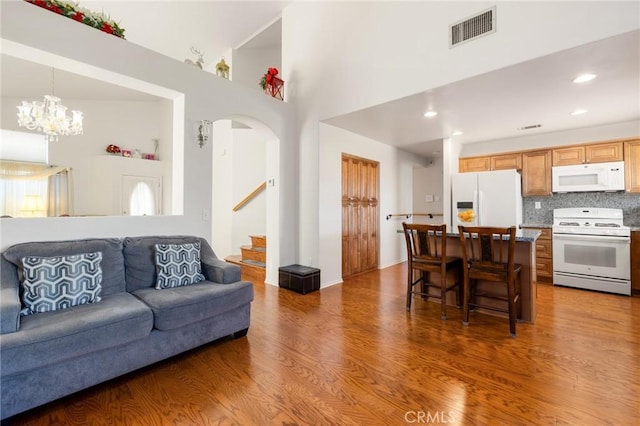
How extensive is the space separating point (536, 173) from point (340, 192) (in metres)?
3.32

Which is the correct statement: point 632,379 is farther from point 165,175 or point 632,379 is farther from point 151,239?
point 165,175

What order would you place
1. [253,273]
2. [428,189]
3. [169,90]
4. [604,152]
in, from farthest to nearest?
1. [428,189]
2. [253,273]
3. [604,152]
4. [169,90]

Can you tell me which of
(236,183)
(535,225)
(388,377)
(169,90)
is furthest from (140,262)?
(535,225)

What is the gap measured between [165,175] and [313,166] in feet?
14.4

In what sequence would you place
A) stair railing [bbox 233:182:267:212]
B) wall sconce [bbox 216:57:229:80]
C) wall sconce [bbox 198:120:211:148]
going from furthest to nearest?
1. stair railing [bbox 233:182:267:212]
2. wall sconce [bbox 216:57:229:80]
3. wall sconce [bbox 198:120:211:148]

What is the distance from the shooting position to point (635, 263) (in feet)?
12.3

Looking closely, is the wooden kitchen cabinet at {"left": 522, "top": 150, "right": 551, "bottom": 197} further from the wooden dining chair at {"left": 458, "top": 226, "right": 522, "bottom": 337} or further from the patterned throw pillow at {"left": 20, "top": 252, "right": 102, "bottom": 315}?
the patterned throw pillow at {"left": 20, "top": 252, "right": 102, "bottom": 315}

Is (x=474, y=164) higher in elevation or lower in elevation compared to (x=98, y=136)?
lower

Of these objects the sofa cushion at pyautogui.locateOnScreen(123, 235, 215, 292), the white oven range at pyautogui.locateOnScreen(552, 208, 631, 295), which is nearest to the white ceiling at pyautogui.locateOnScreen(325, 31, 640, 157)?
the white oven range at pyautogui.locateOnScreen(552, 208, 631, 295)

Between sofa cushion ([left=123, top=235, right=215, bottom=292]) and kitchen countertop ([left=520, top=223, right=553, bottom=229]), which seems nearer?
sofa cushion ([left=123, top=235, right=215, bottom=292])

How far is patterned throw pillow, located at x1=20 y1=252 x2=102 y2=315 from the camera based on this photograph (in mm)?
1896

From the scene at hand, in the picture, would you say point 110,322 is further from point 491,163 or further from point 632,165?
point 632,165

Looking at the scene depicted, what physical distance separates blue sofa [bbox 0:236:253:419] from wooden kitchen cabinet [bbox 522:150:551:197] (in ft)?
16.1

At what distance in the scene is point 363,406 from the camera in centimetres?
168
